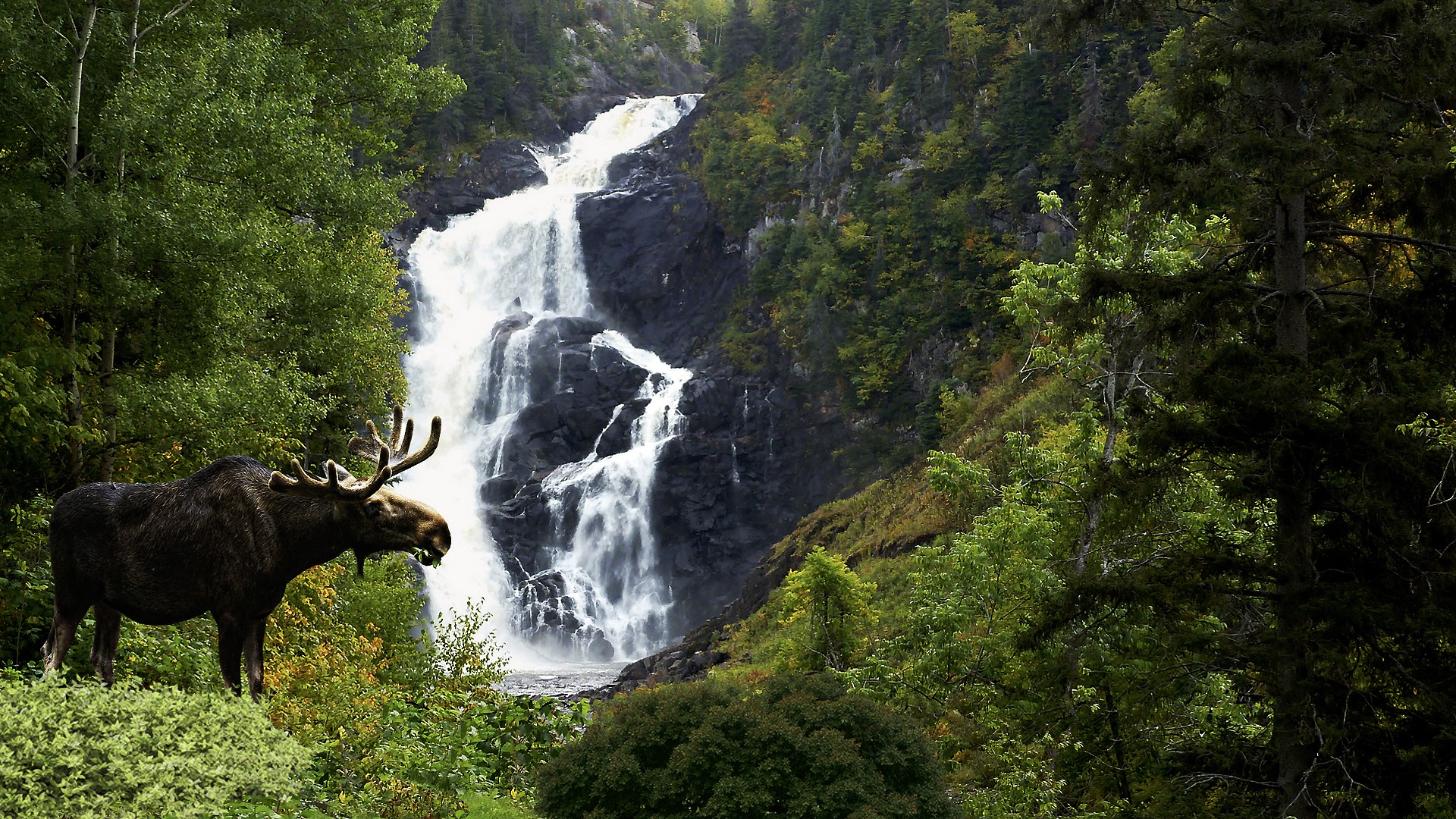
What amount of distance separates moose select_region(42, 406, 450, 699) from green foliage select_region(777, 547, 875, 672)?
903 cm

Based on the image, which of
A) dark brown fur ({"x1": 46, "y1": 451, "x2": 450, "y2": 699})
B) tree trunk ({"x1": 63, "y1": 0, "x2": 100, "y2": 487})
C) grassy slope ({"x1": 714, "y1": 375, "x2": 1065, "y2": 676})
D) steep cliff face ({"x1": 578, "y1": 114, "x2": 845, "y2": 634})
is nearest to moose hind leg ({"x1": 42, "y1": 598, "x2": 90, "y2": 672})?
dark brown fur ({"x1": 46, "y1": 451, "x2": 450, "y2": 699})

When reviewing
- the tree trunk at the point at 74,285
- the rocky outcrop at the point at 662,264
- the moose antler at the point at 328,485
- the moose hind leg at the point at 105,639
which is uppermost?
the rocky outcrop at the point at 662,264

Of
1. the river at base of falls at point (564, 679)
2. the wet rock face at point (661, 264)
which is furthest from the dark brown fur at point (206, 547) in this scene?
the wet rock face at point (661, 264)

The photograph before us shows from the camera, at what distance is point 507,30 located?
8056 cm

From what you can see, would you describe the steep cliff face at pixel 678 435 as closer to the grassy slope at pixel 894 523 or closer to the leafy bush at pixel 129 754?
the grassy slope at pixel 894 523

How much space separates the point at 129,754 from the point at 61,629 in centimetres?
226

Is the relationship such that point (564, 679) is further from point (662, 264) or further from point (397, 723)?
point (662, 264)

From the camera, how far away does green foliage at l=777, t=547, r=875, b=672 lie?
1558 centimetres

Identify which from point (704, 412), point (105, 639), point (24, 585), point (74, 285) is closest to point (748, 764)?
point (105, 639)

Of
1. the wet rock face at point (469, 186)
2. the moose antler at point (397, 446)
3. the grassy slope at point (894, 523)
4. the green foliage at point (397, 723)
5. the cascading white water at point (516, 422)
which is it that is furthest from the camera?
the wet rock face at point (469, 186)

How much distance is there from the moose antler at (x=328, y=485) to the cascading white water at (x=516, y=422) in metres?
29.4

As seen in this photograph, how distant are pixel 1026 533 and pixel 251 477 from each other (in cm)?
915

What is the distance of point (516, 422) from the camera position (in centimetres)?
4744

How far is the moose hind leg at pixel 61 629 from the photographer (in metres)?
7.19
